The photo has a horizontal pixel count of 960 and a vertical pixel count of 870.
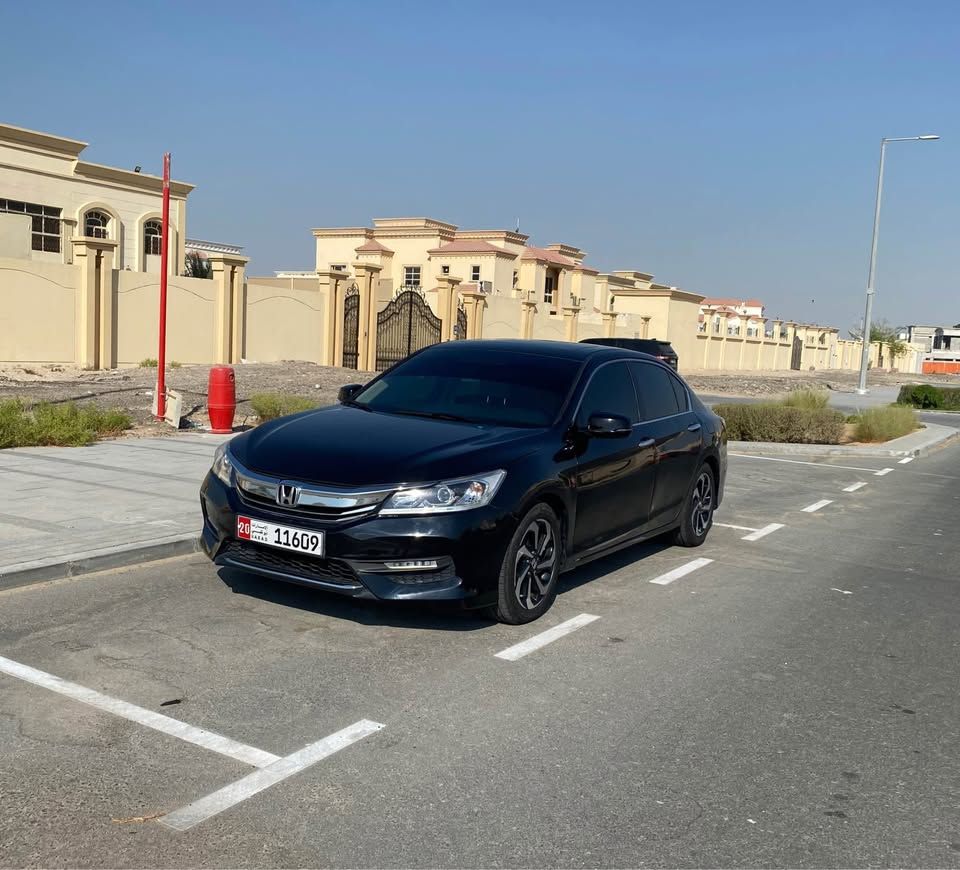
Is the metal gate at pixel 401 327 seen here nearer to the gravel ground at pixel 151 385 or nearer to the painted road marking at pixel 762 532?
the gravel ground at pixel 151 385

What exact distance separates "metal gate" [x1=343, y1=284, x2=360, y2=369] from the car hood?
83.4 ft

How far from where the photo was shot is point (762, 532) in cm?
980

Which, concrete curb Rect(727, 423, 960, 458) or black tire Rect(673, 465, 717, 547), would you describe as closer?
black tire Rect(673, 465, 717, 547)

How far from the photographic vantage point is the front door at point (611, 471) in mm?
6598

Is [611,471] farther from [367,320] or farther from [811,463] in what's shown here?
[367,320]

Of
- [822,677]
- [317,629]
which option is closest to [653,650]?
[822,677]

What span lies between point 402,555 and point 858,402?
3336 centimetres

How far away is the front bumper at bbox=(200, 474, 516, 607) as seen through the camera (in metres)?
5.46

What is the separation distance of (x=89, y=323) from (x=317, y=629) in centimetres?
2066

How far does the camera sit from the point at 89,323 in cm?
2433

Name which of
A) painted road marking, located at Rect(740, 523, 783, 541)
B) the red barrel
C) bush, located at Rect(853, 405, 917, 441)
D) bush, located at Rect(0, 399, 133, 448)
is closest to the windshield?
painted road marking, located at Rect(740, 523, 783, 541)

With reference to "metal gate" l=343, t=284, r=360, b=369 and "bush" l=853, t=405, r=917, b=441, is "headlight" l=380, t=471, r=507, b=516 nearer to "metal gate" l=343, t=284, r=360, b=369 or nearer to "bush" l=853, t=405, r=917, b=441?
"bush" l=853, t=405, r=917, b=441

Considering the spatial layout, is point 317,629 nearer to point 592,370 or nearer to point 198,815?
point 198,815

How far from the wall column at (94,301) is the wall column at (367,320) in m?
8.65
